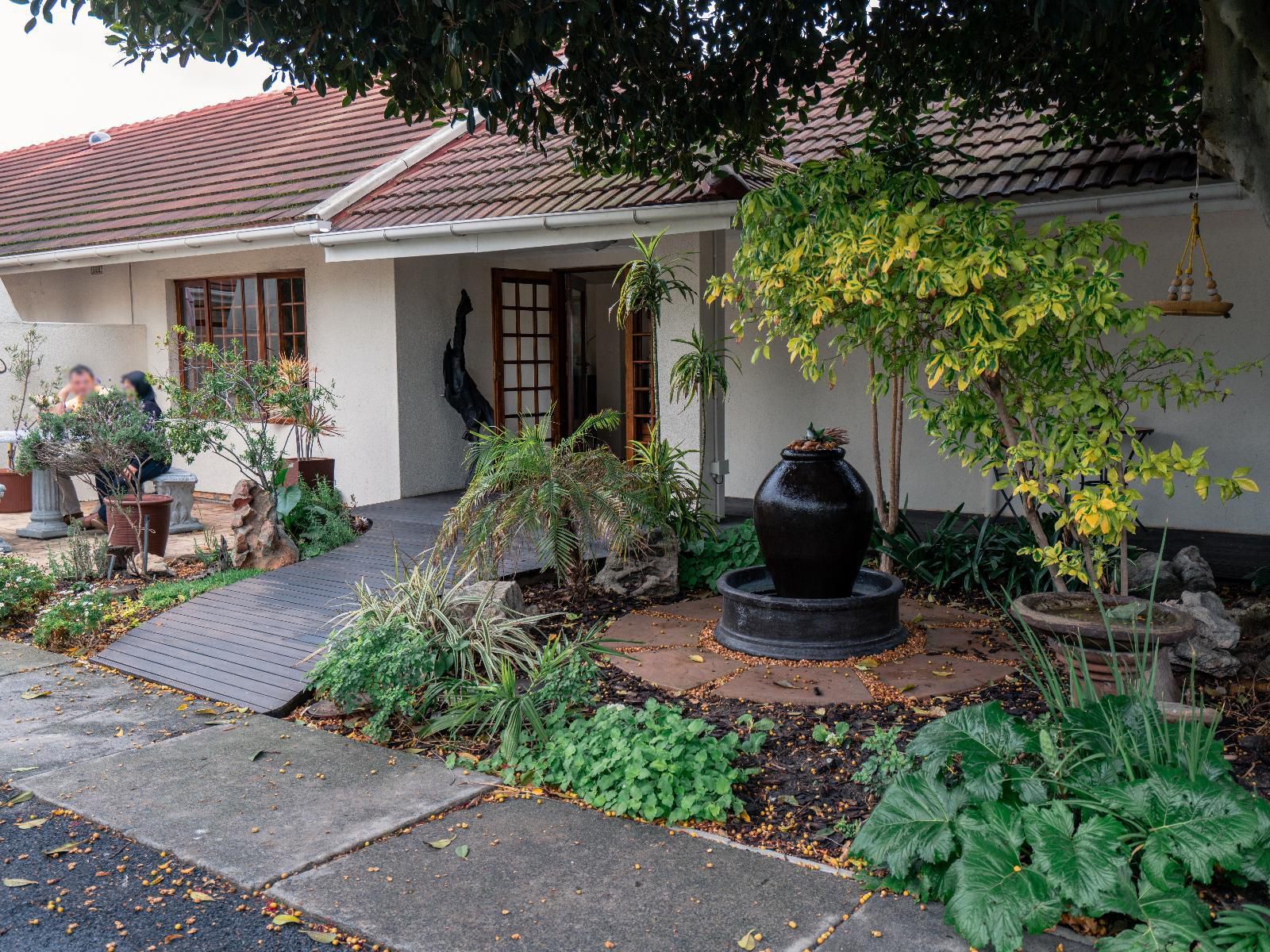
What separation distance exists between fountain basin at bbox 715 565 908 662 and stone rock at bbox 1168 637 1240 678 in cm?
140

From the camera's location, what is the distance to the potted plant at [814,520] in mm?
5801

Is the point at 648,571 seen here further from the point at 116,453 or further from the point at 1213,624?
the point at 116,453

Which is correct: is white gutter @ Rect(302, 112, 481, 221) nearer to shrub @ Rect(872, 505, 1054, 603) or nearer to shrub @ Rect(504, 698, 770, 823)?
shrub @ Rect(872, 505, 1054, 603)

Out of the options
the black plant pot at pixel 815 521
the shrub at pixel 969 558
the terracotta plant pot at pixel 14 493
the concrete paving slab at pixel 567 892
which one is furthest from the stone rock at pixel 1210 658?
the terracotta plant pot at pixel 14 493

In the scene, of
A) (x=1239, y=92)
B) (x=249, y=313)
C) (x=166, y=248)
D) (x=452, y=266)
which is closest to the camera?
(x=1239, y=92)

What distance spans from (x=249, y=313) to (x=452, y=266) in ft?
8.68

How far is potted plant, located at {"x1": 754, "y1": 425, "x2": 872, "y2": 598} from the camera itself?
5.80 m

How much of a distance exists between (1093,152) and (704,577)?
411 cm

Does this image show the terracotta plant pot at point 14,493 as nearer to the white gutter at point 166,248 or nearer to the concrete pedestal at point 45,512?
the concrete pedestal at point 45,512

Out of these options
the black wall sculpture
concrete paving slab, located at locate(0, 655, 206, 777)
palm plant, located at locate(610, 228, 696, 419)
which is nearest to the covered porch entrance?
the black wall sculpture

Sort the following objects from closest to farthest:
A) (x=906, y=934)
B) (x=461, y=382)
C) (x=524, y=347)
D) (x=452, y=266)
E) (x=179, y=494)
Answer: (x=906, y=934), (x=179, y=494), (x=461, y=382), (x=452, y=266), (x=524, y=347)

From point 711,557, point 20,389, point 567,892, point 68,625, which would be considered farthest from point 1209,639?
point 20,389

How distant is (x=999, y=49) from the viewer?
6.39m

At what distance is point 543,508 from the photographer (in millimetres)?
6285
